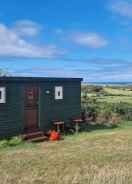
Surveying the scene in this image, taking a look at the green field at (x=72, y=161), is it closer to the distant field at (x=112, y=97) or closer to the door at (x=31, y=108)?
the door at (x=31, y=108)

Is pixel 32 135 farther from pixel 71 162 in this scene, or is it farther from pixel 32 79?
pixel 71 162

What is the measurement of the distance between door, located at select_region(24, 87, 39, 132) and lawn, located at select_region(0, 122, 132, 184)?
1.68m

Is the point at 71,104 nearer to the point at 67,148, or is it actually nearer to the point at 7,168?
the point at 67,148

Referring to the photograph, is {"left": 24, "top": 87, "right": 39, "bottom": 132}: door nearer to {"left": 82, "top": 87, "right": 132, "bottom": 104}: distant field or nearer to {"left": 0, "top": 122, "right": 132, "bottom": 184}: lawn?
{"left": 0, "top": 122, "right": 132, "bottom": 184}: lawn

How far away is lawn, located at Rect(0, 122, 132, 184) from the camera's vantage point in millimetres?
8977

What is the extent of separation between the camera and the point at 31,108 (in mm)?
16141

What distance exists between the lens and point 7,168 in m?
10.0

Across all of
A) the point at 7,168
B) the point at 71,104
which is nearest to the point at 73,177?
the point at 7,168

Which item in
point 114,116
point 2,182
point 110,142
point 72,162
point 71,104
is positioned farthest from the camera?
point 114,116

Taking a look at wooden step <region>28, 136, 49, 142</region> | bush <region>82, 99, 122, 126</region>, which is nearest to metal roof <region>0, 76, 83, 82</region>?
wooden step <region>28, 136, 49, 142</region>

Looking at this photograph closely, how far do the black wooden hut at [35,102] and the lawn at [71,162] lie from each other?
1.67m

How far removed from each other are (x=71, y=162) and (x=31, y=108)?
5.76 metres

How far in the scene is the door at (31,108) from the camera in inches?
626

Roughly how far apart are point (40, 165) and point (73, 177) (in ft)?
4.78
